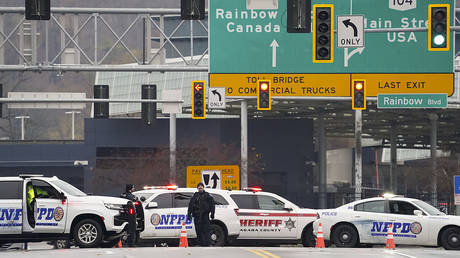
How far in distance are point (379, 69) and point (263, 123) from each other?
3368 centimetres

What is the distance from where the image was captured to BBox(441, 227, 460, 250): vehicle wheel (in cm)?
2739

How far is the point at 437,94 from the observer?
122ft

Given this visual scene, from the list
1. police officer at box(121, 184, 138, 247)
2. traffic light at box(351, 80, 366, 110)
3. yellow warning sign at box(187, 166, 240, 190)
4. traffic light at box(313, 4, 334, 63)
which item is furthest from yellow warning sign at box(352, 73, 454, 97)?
police officer at box(121, 184, 138, 247)

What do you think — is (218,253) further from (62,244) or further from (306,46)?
(306,46)

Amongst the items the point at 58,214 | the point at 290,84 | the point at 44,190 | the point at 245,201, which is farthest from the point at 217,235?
the point at 290,84

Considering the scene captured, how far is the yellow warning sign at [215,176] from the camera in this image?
33281 mm

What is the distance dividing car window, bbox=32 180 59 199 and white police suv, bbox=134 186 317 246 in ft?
12.1

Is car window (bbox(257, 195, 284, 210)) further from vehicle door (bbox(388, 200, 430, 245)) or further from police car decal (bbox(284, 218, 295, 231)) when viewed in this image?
vehicle door (bbox(388, 200, 430, 245))

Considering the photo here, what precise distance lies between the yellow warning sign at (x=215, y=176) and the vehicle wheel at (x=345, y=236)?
20.3ft

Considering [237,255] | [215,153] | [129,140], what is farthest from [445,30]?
[129,140]

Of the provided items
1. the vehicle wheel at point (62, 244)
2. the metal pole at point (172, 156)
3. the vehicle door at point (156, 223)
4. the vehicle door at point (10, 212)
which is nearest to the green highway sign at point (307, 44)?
the metal pole at point (172, 156)

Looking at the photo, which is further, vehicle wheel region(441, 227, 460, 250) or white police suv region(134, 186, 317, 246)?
vehicle wheel region(441, 227, 460, 250)

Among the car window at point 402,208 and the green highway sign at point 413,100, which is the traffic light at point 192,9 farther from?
the green highway sign at point 413,100

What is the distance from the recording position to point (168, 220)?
27047 millimetres
